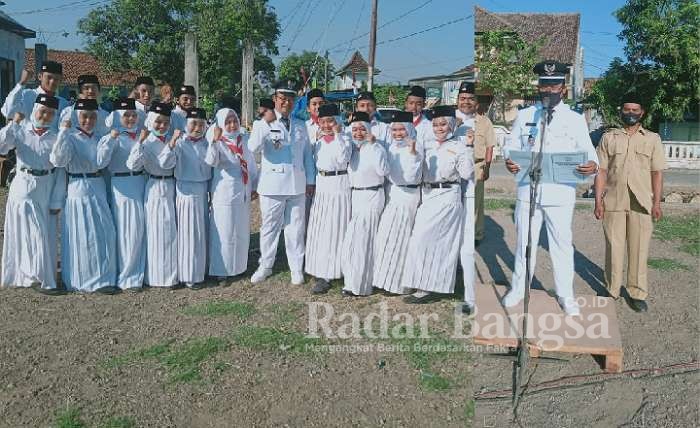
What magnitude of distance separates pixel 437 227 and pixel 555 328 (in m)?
1.27

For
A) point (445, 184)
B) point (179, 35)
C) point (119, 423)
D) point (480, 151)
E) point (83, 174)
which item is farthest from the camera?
point (179, 35)

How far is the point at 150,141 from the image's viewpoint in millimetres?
5688

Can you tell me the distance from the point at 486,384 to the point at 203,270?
306 centimetres

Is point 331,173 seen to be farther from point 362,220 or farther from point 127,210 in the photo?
point 127,210

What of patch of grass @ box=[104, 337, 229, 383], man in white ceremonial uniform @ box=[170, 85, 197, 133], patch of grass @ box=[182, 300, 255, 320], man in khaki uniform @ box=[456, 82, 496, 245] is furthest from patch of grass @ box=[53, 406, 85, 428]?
man in khaki uniform @ box=[456, 82, 496, 245]

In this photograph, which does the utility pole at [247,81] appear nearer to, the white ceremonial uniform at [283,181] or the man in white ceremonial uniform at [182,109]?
the man in white ceremonial uniform at [182,109]

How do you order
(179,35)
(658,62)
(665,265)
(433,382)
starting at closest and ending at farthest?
1. (433,382)
2. (665,265)
3. (658,62)
4. (179,35)

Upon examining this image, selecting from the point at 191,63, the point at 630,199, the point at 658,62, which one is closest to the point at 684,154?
the point at 658,62

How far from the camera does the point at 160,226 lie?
5898 millimetres

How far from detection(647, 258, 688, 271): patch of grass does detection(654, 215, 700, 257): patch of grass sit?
0.60 meters

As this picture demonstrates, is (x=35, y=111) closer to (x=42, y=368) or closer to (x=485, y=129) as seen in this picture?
(x=42, y=368)

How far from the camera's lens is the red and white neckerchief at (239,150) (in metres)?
6.04

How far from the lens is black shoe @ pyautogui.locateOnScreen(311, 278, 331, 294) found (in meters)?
5.97

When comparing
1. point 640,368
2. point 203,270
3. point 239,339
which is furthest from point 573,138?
point 203,270
